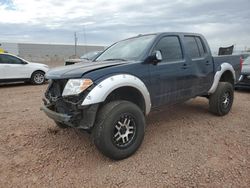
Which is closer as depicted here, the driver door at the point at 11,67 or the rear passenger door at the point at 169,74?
the rear passenger door at the point at 169,74

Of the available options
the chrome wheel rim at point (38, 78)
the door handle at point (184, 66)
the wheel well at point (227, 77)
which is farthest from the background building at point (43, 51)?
the door handle at point (184, 66)

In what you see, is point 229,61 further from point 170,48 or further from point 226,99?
point 170,48

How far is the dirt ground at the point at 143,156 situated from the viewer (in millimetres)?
2664

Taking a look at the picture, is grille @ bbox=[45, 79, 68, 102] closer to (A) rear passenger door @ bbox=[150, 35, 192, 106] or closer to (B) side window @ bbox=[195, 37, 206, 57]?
(A) rear passenger door @ bbox=[150, 35, 192, 106]

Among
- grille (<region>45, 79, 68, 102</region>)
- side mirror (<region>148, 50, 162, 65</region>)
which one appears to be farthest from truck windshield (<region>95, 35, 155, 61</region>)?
grille (<region>45, 79, 68, 102</region>)

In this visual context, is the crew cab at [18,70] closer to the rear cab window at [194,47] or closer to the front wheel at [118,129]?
the rear cab window at [194,47]

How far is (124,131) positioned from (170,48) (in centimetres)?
187

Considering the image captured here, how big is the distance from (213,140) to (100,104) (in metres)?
2.13

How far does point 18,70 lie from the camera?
9680 millimetres

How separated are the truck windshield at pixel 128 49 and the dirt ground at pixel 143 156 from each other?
1484 mm

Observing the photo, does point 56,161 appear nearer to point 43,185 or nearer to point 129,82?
point 43,185

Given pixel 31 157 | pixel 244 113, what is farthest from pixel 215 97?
pixel 31 157

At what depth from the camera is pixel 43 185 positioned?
2592 mm

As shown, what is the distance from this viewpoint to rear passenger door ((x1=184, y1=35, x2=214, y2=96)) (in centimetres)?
432
